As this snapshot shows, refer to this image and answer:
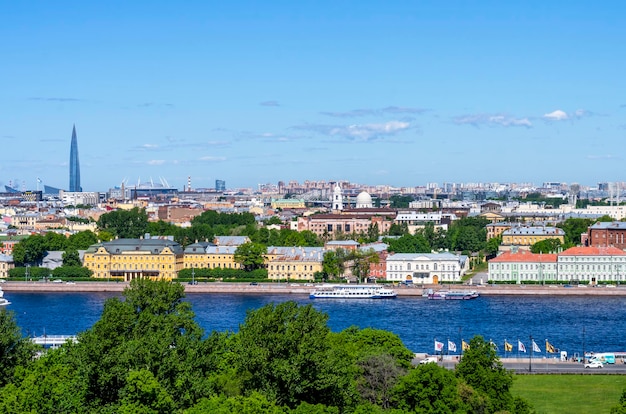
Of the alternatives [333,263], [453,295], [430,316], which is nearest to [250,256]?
[333,263]

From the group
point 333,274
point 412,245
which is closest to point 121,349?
point 333,274

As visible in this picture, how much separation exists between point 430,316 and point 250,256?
15963mm

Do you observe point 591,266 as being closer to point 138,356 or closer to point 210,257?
point 210,257

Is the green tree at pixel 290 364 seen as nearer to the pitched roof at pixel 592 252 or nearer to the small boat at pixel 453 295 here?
the small boat at pixel 453 295

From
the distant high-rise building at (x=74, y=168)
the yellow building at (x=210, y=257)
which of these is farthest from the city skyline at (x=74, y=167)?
the yellow building at (x=210, y=257)

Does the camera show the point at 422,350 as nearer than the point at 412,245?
Yes

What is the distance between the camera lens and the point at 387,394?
66.6 ft

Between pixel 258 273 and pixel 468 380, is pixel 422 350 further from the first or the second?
pixel 258 273

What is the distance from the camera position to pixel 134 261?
5366cm

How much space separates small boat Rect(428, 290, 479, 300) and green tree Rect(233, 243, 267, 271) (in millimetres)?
10147

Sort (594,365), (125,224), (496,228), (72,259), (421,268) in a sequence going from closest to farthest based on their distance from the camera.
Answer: (594,365) → (421,268) → (72,259) → (125,224) → (496,228)

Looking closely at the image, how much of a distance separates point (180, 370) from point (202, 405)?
1628 mm

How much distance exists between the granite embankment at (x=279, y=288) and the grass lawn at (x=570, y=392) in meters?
20.9

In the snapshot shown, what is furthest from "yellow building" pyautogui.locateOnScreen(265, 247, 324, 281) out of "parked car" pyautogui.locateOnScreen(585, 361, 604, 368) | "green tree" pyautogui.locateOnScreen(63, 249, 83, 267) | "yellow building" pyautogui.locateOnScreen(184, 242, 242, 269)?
"parked car" pyautogui.locateOnScreen(585, 361, 604, 368)
